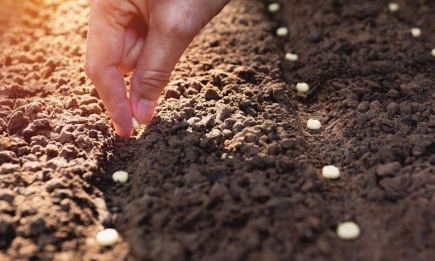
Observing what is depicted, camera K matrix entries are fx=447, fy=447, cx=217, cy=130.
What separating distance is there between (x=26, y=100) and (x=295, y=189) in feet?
4.35

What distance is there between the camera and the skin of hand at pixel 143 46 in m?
1.77

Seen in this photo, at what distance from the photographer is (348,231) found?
1.45m

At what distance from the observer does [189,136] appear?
72.5 inches

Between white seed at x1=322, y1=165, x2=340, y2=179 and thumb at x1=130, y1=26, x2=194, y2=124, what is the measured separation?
2.44 feet

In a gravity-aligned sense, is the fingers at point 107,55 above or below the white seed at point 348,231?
above

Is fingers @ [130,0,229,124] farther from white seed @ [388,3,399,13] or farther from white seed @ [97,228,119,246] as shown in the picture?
white seed @ [388,3,399,13]

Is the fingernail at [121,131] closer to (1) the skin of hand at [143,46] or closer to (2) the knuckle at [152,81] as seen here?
(1) the skin of hand at [143,46]

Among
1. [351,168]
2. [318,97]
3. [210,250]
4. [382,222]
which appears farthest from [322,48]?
[210,250]

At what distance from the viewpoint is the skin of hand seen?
1.77 metres

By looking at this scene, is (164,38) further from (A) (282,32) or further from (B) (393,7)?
(B) (393,7)

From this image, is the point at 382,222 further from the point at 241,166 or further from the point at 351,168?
the point at 241,166

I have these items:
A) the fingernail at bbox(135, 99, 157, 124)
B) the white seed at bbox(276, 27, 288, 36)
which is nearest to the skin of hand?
the fingernail at bbox(135, 99, 157, 124)

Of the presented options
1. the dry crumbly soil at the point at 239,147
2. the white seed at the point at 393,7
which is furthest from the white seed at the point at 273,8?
the white seed at the point at 393,7

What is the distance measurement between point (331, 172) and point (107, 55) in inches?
39.6
